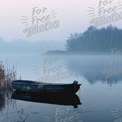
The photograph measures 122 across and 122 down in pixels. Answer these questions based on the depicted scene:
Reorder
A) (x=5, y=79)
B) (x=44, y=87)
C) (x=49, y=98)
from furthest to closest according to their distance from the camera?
(x=5, y=79)
(x=44, y=87)
(x=49, y=98)

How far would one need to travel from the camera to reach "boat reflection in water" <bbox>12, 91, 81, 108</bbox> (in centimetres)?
2547

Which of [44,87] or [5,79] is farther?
[5,79]

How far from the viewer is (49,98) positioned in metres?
27.2

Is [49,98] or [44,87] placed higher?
[44,87]

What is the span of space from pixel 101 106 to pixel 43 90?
6.12 metres

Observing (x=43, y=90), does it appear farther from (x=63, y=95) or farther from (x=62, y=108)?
(x=62, y=108)

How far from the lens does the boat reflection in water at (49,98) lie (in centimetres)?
2547

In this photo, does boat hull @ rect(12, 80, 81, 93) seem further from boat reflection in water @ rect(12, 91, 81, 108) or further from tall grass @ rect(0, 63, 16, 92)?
tall grass @ rect(0, 63, 16, 92)

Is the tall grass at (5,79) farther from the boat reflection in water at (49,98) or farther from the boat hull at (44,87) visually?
the boat reflection in water at (49,98)

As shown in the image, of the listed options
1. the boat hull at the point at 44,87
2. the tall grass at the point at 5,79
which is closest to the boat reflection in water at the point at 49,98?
the boat hull at the point at 44,87

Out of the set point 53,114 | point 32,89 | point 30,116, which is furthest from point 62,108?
point 32,89

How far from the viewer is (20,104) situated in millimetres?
24547

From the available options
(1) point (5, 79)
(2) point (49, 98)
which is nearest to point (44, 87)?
(2) point (49, 98)

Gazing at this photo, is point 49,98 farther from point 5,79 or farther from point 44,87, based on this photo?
point 5,79
